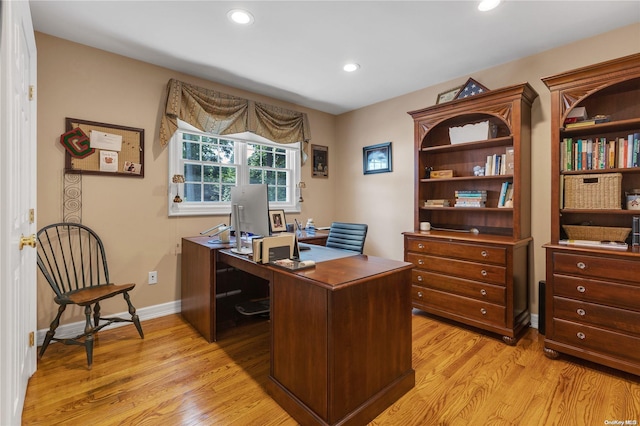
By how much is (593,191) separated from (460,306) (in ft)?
4.42

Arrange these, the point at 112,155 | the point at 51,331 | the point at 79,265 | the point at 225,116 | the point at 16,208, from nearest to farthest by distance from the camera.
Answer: the point at 16,208 < the point at 51,331 < the point at 79,265 < the point at 112,155 < the point at 225,116

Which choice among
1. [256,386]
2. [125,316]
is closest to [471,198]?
[256,386]

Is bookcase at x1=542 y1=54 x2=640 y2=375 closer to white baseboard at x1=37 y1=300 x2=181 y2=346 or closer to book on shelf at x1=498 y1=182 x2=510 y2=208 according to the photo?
book on shelf at x1=498 y1=182 x2=510 y2=208

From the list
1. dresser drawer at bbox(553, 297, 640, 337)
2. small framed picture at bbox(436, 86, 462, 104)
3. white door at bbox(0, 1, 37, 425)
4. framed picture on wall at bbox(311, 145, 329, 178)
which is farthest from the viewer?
framed picture on wall at bbox(311, 145, 329, 178)

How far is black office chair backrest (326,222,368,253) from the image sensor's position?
9.41 feet

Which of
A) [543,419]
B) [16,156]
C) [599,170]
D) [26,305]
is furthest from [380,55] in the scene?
[26,305]

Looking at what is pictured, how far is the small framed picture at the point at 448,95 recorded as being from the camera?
10.3 ft

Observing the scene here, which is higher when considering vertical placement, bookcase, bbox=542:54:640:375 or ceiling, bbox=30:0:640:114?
ceiling, bbox=30:0:640:114

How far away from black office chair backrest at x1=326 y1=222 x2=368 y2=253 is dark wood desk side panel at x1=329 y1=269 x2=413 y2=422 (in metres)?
1.07

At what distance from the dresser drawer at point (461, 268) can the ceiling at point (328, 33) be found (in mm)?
1880

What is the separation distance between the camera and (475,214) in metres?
3.12

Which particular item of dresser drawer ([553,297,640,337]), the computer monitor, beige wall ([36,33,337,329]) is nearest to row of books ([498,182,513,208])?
dresser drawer ([553,297,640,337])

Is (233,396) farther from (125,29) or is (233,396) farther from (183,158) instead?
(125,29)

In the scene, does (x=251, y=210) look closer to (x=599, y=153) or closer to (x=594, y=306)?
(x=594, y=306)
